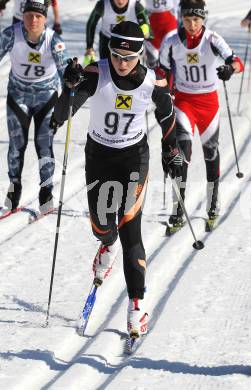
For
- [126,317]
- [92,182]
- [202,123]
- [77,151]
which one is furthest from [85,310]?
[77,151]

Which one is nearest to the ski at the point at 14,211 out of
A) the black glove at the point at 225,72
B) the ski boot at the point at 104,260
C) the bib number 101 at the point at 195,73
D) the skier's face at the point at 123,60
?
the bib number 101 at the point at 195,73

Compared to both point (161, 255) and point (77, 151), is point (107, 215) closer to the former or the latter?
point (161, 255)

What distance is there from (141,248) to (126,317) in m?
0.75

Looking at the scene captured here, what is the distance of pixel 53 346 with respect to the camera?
6.76 metres

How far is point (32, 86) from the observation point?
9.59m

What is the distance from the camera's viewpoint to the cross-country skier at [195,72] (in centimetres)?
918

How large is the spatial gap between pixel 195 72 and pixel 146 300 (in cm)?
258

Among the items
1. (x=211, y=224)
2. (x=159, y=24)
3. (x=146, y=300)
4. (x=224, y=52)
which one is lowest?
(x=159, y=24)

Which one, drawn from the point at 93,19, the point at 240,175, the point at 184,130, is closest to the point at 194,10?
the point at 184,130

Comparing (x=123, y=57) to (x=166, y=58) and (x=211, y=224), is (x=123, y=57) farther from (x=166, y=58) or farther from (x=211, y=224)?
(x=211, y=224)

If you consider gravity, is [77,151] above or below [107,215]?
below

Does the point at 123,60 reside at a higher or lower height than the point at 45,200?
higher

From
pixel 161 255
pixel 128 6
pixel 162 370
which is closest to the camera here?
pixel 162 370

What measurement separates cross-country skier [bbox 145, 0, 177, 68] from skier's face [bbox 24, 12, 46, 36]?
645 centimetres
